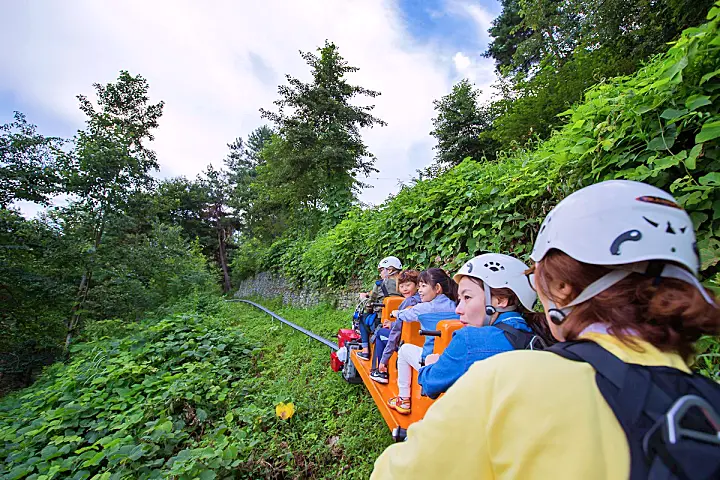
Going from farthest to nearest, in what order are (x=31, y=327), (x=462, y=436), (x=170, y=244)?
(x=170, y=244) < (x=31, y=327) < (x=462, y=436)

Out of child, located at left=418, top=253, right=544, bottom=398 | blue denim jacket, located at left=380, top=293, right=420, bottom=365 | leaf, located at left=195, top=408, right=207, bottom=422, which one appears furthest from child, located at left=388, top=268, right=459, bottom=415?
leaf, located at left=195, top=408, right=207, bottom=422

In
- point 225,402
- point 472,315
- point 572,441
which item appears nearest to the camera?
point 572,441

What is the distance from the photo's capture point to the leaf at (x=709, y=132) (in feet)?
6.36

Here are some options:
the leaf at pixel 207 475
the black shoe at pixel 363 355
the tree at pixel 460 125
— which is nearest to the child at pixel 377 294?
the black shoe at pixel 363 355

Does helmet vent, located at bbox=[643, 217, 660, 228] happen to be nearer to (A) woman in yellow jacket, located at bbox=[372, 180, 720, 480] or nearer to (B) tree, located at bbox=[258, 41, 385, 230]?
(A) woman in yellow jacket, located at bbox=[372, 180, 720, 480]

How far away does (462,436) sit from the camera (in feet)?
2.27

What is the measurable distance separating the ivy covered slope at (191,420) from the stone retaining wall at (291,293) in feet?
9.09

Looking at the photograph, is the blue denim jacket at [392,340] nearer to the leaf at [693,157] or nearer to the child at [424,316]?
the child at [424,316]

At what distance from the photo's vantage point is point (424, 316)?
2576 mm

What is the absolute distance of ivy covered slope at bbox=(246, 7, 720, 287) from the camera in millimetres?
2039

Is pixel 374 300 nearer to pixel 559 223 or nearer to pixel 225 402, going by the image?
pixel 225 402

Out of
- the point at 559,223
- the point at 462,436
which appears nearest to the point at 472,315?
the point at 559,223

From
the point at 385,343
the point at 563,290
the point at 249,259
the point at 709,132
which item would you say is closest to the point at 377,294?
the point at 385,343

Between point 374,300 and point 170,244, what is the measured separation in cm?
A: 1217
